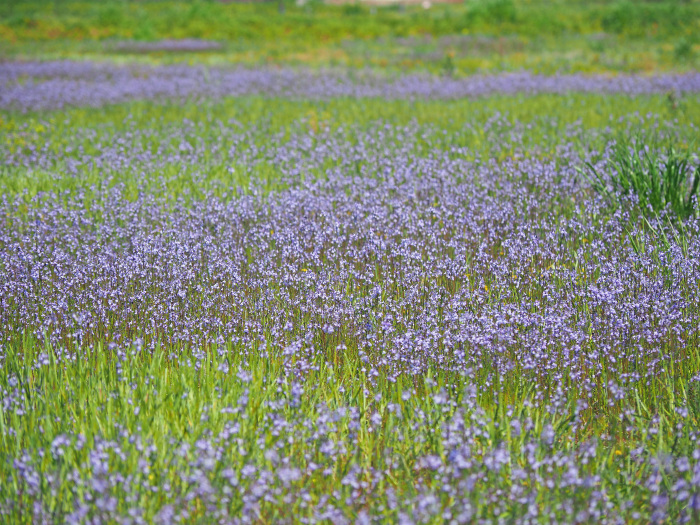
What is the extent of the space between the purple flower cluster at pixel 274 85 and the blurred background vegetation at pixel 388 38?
2.17 m

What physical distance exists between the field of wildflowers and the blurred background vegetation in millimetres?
11332

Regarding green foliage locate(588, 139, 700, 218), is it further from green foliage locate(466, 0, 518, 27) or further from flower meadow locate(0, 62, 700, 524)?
green foliage locate(466, 0, 518, 27)

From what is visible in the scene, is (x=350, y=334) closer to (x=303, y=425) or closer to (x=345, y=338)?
(x=345, y=338)

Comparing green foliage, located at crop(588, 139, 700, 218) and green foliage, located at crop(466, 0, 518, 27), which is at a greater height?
green foliage, located at crop(466, 0, 518, 27)

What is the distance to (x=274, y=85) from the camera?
49.5 feet

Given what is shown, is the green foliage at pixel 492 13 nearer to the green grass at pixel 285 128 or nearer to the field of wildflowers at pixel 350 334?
the green grass at pixel 285 128

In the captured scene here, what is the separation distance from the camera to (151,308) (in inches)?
156

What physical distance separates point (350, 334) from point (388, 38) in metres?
29.4

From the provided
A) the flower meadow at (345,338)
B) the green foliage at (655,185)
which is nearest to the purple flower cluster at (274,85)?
the flower meadow at (345,338)

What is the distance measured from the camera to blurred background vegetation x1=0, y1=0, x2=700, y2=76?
19.9 metres

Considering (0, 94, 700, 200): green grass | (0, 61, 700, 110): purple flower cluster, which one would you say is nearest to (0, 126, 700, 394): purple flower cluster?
(0, 94, 700, 200): green grass

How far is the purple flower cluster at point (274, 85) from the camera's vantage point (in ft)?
43.1

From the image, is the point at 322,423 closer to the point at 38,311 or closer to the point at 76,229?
the point at 38,311

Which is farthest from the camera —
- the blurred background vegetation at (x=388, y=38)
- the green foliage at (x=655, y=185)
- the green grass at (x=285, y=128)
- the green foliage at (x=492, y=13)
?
the green foliage at (x=492, y=13)
